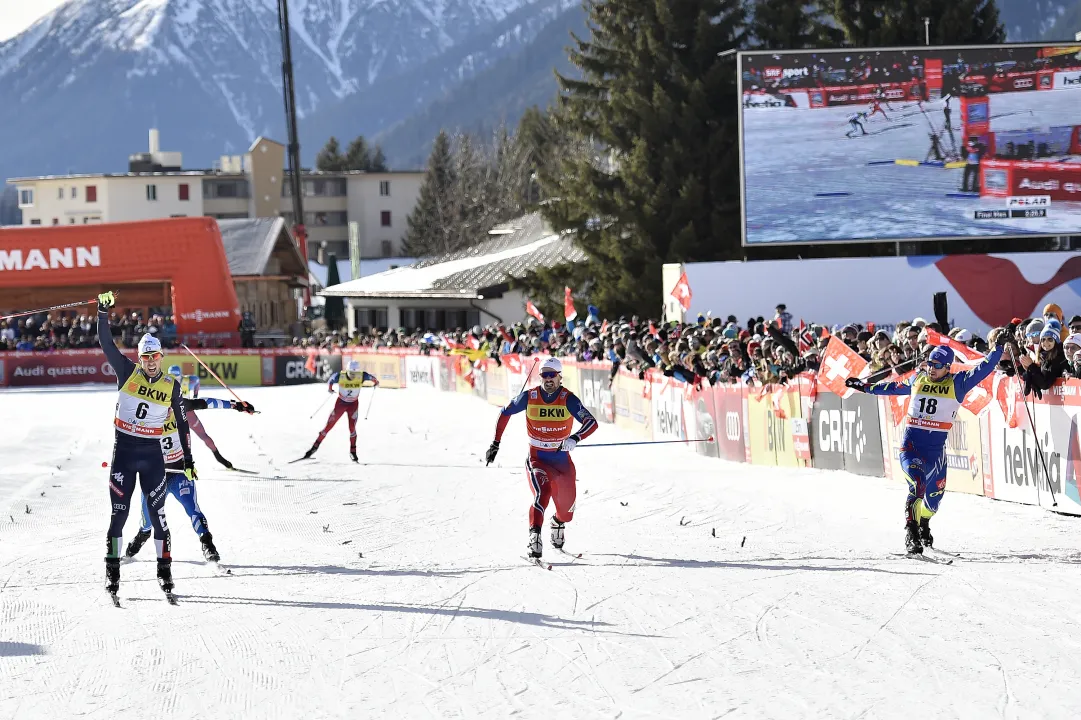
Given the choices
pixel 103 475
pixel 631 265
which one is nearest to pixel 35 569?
pixel 103 475

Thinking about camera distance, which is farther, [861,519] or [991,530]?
[861,519]

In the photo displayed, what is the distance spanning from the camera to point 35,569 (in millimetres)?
12141

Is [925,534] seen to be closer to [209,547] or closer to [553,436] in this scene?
[553,436]

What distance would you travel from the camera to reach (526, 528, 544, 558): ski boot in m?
11.7

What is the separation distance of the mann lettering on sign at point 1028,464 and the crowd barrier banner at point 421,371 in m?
25.7

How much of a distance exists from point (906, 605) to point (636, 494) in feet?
22.4

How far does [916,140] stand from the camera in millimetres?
28125

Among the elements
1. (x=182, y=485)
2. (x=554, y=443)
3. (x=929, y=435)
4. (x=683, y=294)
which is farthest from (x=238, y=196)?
(x=929, y=435)

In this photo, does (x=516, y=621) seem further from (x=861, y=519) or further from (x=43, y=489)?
(x=43, y=489)

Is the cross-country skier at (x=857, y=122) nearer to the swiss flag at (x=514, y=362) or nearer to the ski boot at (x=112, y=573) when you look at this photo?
the swiss flag at (x=514, y=362)

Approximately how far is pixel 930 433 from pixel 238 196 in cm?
9595

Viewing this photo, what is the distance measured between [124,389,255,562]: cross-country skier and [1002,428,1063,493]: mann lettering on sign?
7.63m

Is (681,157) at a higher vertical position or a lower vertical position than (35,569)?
higher

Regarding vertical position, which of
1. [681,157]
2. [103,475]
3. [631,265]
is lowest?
[103,475]
